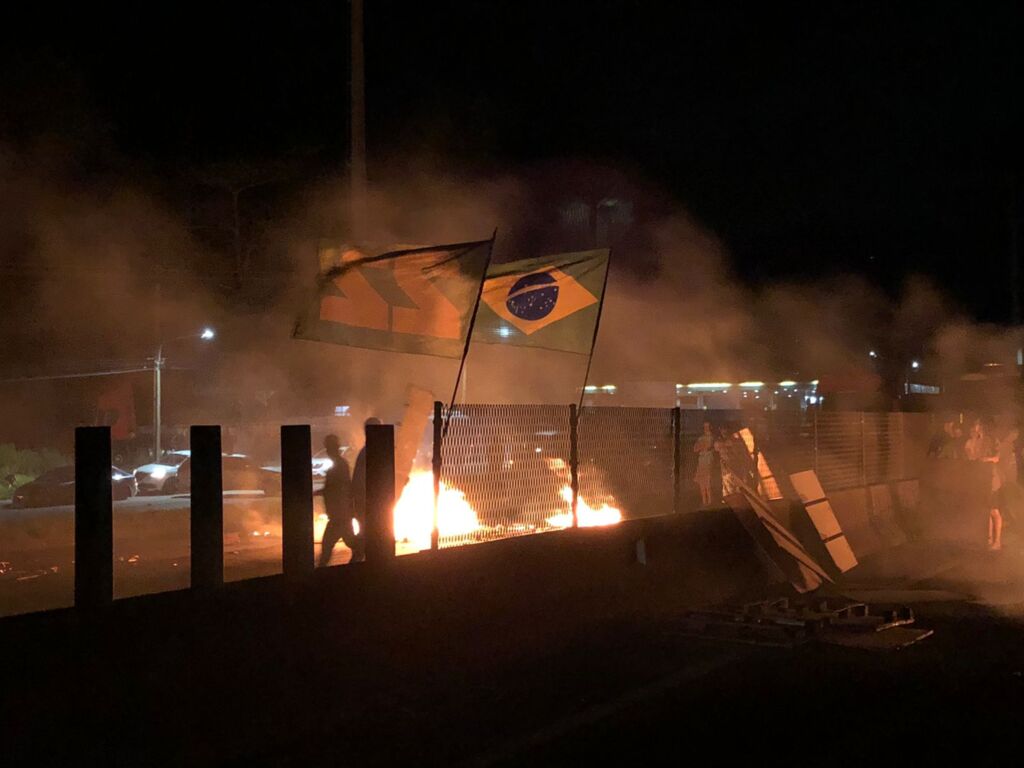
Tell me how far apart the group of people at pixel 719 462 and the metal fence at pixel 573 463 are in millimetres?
100

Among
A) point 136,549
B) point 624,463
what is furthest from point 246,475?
point 624,463

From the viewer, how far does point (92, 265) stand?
15891 mm

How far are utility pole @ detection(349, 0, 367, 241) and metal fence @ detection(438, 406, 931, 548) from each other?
3220mm

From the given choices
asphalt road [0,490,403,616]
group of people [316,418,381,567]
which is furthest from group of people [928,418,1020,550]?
group of people [316,418,381,567]

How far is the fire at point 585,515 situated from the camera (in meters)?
9.59

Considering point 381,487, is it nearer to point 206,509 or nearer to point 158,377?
point 206,509

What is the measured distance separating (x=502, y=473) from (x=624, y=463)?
1.94 meters

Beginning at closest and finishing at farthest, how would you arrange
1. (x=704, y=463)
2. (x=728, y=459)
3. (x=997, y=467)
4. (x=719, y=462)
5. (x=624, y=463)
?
(x=624, y=463) < (x=704, y=463) < (x=719, y=462) < (x=728, y=459) < (x=997, y=467)

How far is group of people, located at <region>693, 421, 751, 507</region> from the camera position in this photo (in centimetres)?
1184

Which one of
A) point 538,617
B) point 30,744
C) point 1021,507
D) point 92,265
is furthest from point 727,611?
point 92,265

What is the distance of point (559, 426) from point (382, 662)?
3.20 metres

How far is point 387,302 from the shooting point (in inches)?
347

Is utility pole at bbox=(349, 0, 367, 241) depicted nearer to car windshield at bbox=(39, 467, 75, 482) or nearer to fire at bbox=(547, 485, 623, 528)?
fire at bbox=(547, 485, 623, 528)

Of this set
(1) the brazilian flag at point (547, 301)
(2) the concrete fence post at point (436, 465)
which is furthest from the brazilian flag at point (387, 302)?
(1) the brazilian flag at point (547, 301)
